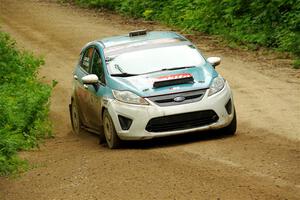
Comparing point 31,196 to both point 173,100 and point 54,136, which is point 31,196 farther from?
point 54,136

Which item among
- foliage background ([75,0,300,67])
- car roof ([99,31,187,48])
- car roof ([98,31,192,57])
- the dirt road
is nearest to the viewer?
the dirt road

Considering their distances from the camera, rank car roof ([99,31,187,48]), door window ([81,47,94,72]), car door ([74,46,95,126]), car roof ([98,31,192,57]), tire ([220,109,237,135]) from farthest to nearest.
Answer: door window ([81,47,94,72]) < car door ([74,46,95,126]) < car roof ([99,31,187,48]) < car roof ([98,31,192,57]) < tire ([220,109,237,135])

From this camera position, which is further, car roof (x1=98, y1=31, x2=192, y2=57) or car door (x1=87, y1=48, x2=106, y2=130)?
car roof (x1=98, y1=31, x2=192, y2=57)

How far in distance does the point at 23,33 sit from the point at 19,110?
16.3 meters

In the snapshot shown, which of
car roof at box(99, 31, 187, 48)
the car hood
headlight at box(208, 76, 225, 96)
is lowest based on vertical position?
headlight at box(208, 76, 225, 96)

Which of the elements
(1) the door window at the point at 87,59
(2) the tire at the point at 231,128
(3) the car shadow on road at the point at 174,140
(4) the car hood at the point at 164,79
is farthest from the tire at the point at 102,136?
(2) the tire at the point at 231,128

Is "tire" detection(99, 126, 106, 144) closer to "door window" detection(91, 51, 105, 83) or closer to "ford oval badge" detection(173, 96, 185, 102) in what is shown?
"door window" detection(91, 51, 105, 83)

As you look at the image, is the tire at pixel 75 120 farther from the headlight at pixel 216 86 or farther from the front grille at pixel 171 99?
the headlight at pixel 216 86

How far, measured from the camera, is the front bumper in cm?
1217

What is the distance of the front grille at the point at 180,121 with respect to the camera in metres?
12.2

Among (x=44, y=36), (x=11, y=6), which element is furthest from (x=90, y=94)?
(x=11, y=6)

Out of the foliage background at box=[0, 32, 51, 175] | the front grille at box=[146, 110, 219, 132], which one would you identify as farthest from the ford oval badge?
the foliage background at box=[0, 32, 51, 175]

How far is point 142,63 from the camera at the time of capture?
1329cm

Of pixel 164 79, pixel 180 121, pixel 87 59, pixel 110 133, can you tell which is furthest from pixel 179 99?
pixel 87 59
